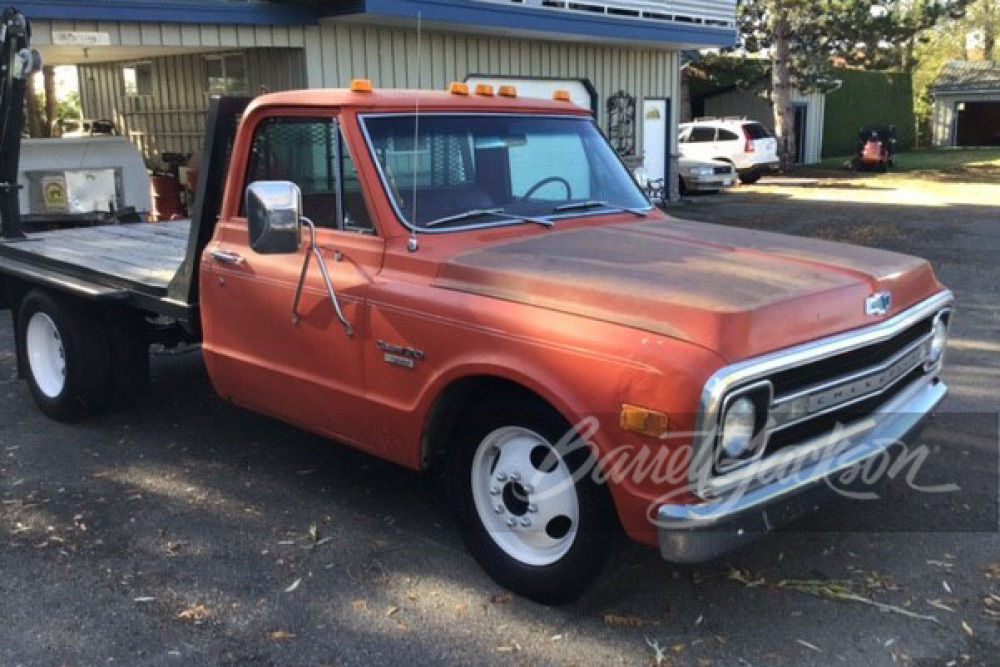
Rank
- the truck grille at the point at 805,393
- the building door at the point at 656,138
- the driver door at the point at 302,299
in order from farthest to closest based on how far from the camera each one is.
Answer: the building door at the point at 656,138 < the driver door at the point at 302,299 < the truck grille at the point at 805,393

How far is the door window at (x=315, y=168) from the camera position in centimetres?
420

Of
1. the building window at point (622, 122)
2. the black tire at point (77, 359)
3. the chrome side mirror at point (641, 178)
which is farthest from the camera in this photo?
the building window at point (622, 122)

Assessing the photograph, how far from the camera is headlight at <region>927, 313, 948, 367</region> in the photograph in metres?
4.27

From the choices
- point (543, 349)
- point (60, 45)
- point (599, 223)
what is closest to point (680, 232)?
point (599, 223)

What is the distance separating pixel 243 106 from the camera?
4.85m

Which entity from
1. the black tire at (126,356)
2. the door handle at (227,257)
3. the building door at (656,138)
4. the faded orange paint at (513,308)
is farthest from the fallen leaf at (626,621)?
the building door at (656,138)

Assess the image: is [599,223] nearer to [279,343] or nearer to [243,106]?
[279,343]

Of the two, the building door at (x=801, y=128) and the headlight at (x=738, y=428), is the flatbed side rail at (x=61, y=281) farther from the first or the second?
the building door at (x=801, y=128)

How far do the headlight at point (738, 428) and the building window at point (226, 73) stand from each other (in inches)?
458

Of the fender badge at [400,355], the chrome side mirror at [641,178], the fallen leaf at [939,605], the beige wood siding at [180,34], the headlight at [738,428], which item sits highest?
the beige wood siding at [180,34]

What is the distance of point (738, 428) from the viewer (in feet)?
10.4

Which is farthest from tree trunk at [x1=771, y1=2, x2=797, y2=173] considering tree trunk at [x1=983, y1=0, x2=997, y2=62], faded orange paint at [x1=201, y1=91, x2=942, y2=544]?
tree trunk at [x1=983, y1=0, x2=997, y2=62]

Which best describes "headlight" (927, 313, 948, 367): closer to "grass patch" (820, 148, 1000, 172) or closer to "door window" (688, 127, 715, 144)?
"door window" (688, 127, 715, 144)

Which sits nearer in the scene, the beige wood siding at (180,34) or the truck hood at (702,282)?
the truck hood at (702,282)
